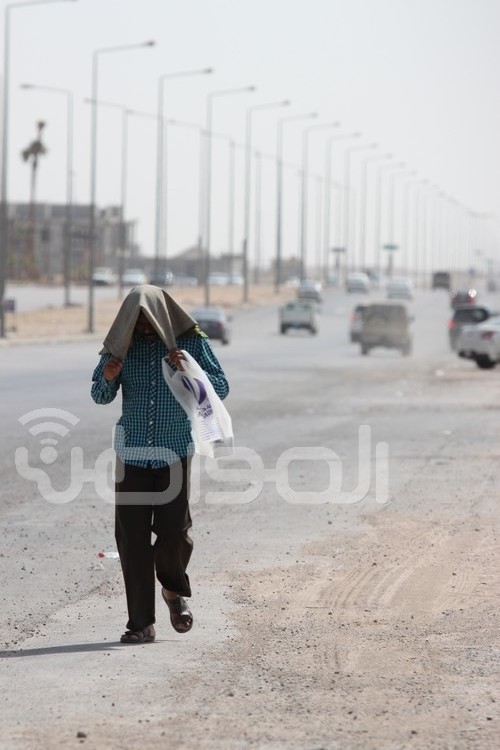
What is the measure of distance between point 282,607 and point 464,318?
49151 millimetres

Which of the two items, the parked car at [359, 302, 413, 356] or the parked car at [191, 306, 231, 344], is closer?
the parked car at [359, 302, 413, 356]

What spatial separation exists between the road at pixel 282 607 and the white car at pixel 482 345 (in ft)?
75.7

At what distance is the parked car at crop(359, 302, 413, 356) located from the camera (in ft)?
184

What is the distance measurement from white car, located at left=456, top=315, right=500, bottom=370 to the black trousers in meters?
36.9

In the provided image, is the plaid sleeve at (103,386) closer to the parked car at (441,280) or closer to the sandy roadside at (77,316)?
the sandy roadside at (77,316)

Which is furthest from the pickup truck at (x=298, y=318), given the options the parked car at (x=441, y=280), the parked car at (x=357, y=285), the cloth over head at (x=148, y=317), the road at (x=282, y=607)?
→ the parked car at (x=441, y=280)

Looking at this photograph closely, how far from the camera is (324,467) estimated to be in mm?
17719

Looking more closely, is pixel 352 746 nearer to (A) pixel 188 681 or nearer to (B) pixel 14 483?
(A) pixel 188 681

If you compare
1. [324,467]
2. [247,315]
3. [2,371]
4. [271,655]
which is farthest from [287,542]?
[247,315]

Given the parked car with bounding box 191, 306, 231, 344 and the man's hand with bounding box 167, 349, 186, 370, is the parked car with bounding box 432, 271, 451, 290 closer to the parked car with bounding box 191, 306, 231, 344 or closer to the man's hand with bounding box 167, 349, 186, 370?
the parked car with bounding box 191, 306, 231, 344

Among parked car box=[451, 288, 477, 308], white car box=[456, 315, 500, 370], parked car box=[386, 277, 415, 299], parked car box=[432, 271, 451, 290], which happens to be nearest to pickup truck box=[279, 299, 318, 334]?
parked car box=[451, 288, 477, 308]

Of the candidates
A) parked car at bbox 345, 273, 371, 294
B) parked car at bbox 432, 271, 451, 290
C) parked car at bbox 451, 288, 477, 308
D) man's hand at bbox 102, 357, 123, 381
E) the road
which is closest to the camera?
the road

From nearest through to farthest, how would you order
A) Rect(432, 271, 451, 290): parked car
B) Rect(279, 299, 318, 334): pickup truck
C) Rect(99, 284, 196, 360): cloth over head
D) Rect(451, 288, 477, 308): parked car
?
Rect(99, 284, 196, 360): cloth over head → Rect(279, 299, 318, 334): pickup truck → Rect(451, 288, 477, 308): parked car → Rect(432, 271, 451, 290): parked car

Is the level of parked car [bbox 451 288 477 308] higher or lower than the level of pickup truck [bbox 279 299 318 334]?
higher
